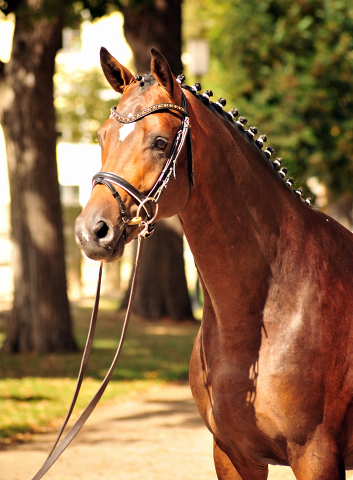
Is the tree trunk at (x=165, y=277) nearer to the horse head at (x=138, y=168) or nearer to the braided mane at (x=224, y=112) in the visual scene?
the braided mane at (x=224, y=112)

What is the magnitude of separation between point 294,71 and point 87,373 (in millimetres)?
11289

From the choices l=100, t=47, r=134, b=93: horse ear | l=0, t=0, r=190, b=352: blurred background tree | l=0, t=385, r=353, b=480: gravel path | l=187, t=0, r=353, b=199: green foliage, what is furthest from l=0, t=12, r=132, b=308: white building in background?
l=100, t=47, r=134, b=93: horse ear

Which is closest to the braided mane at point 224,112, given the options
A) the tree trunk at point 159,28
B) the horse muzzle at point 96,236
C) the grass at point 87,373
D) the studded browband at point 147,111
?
the studded browband at point 147,111

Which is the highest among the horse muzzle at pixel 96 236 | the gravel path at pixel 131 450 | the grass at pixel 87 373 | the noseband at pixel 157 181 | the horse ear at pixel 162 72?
the horse ear at pixel 162 72

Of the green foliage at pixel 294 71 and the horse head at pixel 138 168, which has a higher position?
the green foliage at pixel 294 71

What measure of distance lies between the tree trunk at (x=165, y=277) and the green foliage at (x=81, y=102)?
8.11m

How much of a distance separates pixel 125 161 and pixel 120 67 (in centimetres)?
48

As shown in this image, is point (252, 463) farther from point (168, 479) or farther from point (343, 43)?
point (343, 43)

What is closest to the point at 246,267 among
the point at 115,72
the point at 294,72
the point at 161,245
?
the point at 115,72

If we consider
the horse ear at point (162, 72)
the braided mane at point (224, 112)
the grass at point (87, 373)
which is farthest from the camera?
the grass at point (87, 373)

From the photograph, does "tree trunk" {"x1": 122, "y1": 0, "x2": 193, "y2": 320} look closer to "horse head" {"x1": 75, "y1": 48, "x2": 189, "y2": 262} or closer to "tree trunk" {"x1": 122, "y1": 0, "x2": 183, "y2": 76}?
"tree trunk" {"x1": 122, "y1": 0, "x2": 183, "y2": 76}

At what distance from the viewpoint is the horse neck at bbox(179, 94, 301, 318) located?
2.59 m

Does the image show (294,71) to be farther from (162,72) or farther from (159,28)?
(162,72)

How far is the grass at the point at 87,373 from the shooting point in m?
6.79
